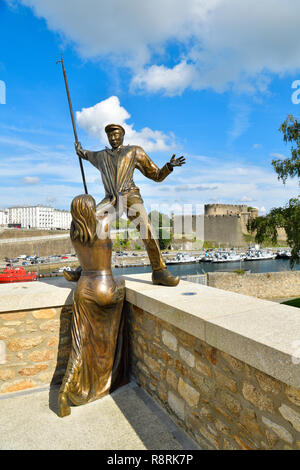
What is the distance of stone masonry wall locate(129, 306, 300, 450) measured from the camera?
1.36m

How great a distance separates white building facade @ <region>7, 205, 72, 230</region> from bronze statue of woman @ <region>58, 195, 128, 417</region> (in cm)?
9402

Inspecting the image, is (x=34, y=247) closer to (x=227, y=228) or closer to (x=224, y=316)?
(x=227, y=228)

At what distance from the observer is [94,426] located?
2.25m

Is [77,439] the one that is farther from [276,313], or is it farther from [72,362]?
[276,313]

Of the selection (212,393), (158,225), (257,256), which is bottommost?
(257,256)

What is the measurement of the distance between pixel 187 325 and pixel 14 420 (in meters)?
1.83

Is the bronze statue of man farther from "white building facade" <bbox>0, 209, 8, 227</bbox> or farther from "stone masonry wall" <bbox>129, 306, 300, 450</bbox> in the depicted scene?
"white building facade" <bbox>0, 209, 8, 227</bbox>

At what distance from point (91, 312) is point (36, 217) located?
9874 cm

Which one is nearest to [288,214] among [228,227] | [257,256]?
[257,256]

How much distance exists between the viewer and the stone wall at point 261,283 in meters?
16.8

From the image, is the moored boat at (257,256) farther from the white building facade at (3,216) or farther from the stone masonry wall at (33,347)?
the white building facade at (3,216)

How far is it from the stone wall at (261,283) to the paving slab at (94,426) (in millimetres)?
14737

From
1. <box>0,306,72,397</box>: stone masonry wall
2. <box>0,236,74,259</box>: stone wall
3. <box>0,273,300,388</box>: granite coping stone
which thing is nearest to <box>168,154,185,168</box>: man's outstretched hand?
<box>0,273,300,388</box>: granite coping stone

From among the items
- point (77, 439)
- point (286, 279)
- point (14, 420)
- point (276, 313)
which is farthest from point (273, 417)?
point (286, 279)
